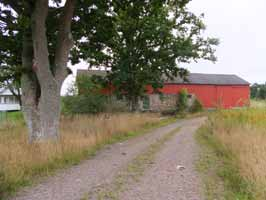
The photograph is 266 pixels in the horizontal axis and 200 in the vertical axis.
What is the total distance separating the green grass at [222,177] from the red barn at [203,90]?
17.1 metres

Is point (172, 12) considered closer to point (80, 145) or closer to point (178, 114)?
point (178, 114)

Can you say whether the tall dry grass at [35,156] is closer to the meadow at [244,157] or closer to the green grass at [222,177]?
the green grass at [222,177]

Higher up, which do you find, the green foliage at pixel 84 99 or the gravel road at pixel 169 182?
the green foliage at pixel 84 99

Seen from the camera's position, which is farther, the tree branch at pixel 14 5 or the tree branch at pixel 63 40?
the tree branch at pixel 63 40

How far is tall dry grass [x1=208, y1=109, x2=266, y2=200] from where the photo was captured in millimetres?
3561

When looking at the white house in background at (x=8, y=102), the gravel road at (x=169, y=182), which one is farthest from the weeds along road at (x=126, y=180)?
the white house in background at (x=8, y=102)

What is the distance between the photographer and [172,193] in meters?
3.66

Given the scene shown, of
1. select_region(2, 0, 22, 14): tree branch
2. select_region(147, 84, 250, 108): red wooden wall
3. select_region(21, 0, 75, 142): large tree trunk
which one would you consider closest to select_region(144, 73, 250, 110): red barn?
select_region(147, 84, 250, 108): red wooden wall

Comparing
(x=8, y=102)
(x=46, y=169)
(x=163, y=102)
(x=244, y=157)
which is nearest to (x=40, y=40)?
(x=46, y=169)

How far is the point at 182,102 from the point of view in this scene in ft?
75.9

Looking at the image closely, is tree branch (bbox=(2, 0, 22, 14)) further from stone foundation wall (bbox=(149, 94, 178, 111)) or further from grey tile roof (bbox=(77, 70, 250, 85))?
grey tile roof (bbox=(77, 70, 250, 85))

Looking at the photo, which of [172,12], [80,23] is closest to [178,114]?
[172,12]

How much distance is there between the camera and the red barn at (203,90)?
24141mm

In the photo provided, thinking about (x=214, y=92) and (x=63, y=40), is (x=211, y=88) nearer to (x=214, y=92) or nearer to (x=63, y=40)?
(x=214, y=92)
